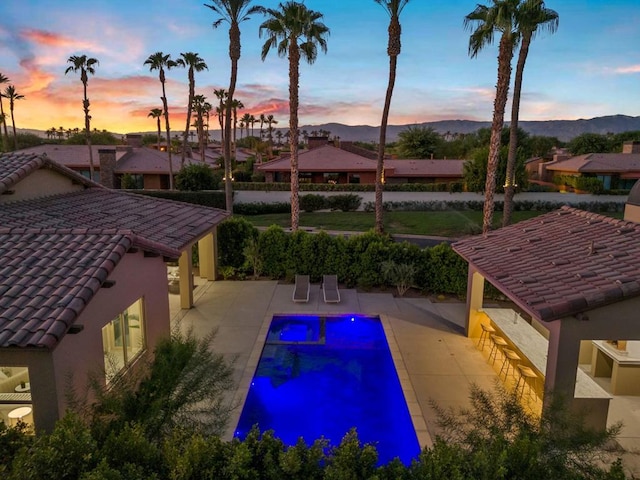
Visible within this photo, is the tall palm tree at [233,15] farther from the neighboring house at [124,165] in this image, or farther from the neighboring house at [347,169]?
the neighboring house at [124,165]

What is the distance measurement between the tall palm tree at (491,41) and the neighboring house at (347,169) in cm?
2696

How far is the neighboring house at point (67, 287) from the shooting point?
673cm

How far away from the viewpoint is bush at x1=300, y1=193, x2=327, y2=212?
134ft

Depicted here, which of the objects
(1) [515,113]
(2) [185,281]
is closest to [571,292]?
(2) [185,281]

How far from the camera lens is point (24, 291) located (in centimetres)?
724

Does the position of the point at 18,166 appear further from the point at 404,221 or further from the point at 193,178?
the point at 193,178

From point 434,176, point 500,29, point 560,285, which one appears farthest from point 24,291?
point 434,176

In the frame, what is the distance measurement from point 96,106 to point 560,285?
71481 mm

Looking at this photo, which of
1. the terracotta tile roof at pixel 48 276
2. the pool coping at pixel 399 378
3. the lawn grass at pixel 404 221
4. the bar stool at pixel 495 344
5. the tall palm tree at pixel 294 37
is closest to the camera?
the terracotta tile roof at pixel 48 276

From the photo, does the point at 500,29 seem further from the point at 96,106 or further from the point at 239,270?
the point at 96,106

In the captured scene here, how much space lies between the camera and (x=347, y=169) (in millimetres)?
47938

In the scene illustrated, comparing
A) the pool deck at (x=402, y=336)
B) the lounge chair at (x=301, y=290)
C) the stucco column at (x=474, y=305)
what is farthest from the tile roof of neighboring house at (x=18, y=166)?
the stucco column at (x=474, y=305)

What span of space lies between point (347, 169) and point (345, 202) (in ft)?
26.0

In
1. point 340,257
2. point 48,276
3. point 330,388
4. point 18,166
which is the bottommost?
point 330,388
